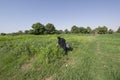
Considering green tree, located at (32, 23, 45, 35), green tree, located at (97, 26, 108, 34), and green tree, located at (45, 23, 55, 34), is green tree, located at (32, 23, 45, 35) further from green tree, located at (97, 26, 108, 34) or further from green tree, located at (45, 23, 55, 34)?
green tree, located at (97, 26, 108, 34)

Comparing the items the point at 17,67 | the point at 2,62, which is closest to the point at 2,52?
the point at 2,62

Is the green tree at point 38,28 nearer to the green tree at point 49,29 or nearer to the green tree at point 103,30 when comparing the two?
the green tree at point 49,29

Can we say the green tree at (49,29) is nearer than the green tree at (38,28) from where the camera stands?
No

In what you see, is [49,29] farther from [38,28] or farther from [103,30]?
[103,30]

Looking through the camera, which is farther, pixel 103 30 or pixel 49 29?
pixel 103 30

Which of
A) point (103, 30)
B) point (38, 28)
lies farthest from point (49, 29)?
point (103, 30)

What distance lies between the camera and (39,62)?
855 cm

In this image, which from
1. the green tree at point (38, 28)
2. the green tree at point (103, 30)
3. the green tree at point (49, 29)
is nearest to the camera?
the green tree at point (38, 28)

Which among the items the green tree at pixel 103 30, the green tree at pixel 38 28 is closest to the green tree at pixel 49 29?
the green tree at pixel 38 28

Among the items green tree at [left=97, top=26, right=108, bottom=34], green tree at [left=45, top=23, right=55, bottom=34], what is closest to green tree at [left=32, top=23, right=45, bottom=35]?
green tree at [left=45, top=23, right=55, bottom=34]

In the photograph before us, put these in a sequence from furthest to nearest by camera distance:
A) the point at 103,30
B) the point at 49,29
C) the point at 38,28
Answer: the point at 103,30
the point at 49,29
the point at 38,28

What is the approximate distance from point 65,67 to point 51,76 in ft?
3.84

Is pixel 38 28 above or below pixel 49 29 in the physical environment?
above

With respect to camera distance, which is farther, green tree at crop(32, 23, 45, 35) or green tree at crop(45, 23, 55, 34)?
green tree at crop(45, 23, 55, 34)
